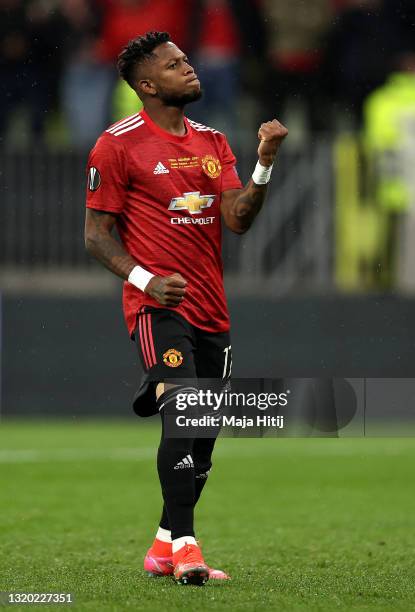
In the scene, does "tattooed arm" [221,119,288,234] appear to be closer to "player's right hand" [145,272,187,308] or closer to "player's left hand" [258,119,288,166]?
"player's left hand" [258,119,288,166]

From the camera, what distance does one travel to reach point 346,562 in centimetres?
673

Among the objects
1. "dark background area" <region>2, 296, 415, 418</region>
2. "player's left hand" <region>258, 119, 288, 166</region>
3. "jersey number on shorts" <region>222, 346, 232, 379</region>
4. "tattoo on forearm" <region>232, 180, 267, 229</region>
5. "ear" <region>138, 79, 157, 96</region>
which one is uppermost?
"ear" <region>138, 79, 157, 96</region>

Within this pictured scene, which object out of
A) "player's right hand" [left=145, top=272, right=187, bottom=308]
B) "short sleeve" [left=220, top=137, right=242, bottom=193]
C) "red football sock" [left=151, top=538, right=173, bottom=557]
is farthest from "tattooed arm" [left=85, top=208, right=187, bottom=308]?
"red football sock" [left=151, top=538, right=173, bottom=557]

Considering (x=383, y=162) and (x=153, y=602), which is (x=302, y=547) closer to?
(x=153, y=602)

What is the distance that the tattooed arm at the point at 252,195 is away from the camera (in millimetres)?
6035

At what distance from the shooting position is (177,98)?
6312 millimetres

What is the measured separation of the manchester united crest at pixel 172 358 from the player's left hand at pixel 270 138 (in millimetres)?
835

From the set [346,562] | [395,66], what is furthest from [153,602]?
[395,66]

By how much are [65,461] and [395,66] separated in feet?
18.4

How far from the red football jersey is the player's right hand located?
0.11 metres

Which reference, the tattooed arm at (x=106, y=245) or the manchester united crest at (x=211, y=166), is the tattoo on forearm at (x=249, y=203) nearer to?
the manchester united crest at (x=211, y=166)

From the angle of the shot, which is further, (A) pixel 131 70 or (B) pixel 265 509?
(B) pixel 265 509

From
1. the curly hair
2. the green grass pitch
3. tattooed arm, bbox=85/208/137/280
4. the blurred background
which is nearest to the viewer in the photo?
the green grass pitch

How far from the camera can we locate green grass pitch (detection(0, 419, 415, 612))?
5.80m
